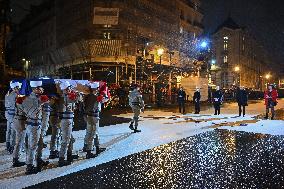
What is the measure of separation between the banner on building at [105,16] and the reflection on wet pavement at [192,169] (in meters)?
24.9

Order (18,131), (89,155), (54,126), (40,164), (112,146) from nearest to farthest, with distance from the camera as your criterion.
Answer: (40,164) → (18,131) → (89,155) → (54,126) → (112,146)

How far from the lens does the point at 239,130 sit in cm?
1338

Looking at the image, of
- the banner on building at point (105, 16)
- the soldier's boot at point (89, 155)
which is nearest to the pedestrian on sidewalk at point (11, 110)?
the soldier's boot at point (89, 155)

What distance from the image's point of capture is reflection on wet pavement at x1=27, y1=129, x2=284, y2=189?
5.98 metres

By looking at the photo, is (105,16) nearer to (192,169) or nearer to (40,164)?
(40,164)

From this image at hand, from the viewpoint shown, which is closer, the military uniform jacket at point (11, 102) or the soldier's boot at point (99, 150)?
the soldier's boot at point (99, 150)

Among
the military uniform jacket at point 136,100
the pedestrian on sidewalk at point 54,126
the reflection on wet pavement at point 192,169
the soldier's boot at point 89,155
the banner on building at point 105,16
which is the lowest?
the reflection on wet pavement at point 192,169

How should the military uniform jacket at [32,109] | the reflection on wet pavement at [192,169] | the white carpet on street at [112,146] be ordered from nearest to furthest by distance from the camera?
the reflection on wet pavement at [192,169] → the white carpet on street at [112,146] → the military uniform jacket at [32,109]

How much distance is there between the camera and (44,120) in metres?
8.49

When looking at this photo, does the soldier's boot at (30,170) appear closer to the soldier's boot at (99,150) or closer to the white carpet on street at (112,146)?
the white carpet on street at (112,146)

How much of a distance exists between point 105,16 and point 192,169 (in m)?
28.0

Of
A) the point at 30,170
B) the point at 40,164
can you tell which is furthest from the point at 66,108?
the point at 30,170

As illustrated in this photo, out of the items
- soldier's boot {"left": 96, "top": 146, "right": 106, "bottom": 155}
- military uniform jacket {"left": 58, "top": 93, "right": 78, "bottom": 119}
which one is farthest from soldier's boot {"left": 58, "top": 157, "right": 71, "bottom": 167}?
soldier's boot {"left": 96, "top": 146, "right": 106, "bottom": 155}

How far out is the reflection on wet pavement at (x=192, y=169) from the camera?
5.98 meters
